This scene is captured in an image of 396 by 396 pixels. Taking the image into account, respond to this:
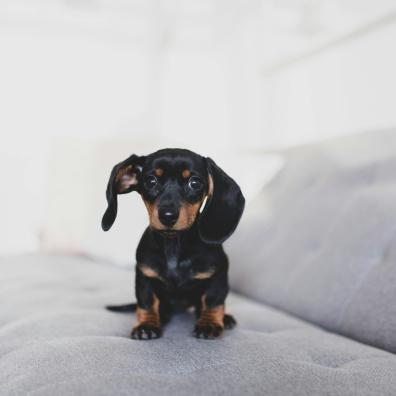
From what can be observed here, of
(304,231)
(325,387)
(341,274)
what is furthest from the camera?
(304,231)

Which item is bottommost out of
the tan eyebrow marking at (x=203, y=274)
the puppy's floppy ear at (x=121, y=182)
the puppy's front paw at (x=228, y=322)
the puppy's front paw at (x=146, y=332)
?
the puppy's front paw at (x=228, y=322)

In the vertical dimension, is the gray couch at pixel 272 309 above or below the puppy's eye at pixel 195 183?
below

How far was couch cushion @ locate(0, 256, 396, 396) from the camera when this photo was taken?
0.69 metres

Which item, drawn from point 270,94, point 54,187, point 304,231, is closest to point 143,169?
point 304,231

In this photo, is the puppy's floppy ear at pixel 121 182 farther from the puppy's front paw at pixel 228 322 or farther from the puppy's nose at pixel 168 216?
the puppy's front paw at pixel 228 322

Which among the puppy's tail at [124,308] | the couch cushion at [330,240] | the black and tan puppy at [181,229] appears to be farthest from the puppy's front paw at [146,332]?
the couch cushion at [330,240]

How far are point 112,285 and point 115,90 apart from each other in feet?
6.68

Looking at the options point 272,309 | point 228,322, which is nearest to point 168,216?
point 228,322

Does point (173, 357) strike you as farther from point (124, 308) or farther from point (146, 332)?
point (124, 308)

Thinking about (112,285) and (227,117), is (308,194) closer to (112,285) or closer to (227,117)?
(112,285)

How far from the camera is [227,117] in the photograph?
3457mm

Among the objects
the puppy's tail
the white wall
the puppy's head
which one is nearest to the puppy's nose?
the puppy's head

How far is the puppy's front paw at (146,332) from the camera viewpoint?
0.94 meters

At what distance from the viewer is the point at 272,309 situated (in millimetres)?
1381
